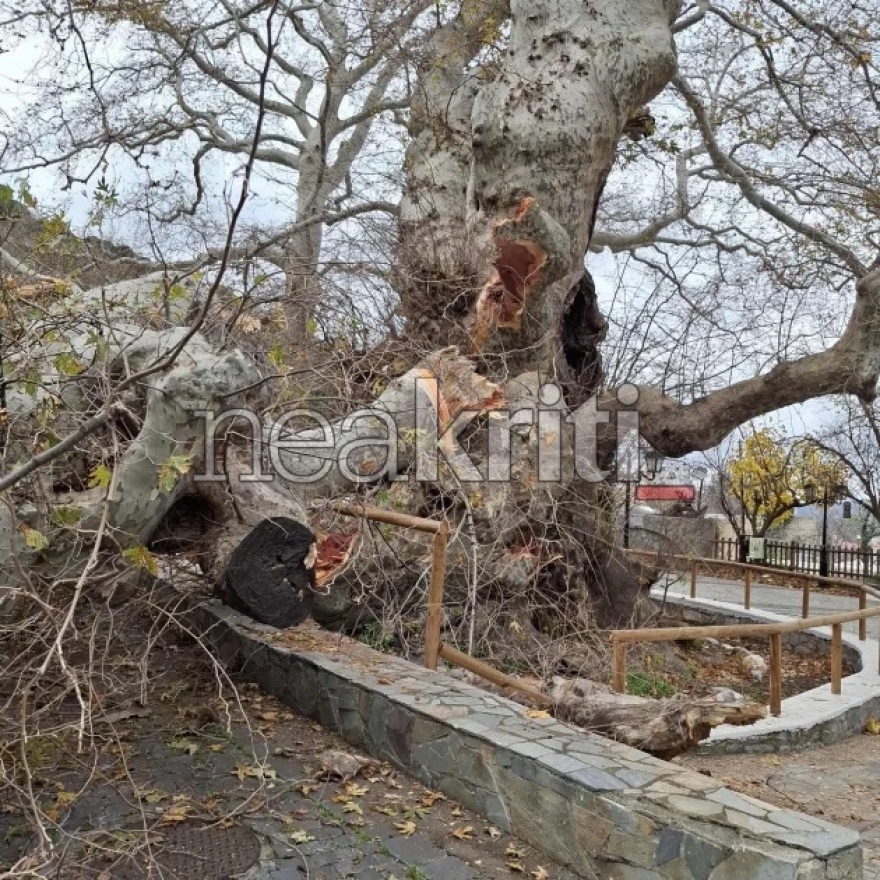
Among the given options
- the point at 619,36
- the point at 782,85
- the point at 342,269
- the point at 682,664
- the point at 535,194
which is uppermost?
the point at 782,85

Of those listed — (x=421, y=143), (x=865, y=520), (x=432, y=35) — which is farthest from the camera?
(x=865, y=520)

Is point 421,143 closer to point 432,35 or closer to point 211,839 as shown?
point 432,35

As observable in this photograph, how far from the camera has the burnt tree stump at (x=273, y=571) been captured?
5.31 m

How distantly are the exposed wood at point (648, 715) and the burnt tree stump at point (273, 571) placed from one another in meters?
1.64

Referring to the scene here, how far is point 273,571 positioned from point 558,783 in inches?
97.5

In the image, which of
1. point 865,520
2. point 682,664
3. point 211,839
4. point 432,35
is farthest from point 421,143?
point 865,520

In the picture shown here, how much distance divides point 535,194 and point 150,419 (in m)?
4.81

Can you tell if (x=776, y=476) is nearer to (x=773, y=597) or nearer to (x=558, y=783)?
→ (x=773, y=597)

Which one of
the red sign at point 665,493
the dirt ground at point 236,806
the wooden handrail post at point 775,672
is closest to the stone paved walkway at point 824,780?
the wooden handrail post at point 775,672

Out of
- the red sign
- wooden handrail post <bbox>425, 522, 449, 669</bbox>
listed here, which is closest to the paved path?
the red sign

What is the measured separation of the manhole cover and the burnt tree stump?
1831mm

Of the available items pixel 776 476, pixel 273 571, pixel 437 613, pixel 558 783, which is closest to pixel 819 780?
pixel 437 613

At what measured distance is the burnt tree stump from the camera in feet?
17.4

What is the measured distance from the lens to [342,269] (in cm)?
774
